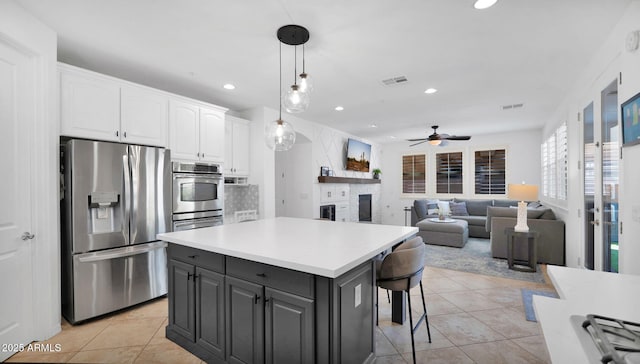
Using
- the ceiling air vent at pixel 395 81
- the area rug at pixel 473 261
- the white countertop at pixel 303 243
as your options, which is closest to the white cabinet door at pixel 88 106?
the white countertop at pixel 303 243

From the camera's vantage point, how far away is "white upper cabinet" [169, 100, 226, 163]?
3.49 m

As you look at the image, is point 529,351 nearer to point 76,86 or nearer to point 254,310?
point 254,310

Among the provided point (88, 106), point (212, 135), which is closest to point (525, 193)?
point (212, 135)

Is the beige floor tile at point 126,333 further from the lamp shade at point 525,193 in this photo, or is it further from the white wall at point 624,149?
the lamp shade at point 525,193

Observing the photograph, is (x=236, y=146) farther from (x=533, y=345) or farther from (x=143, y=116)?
(x=533, y=345)

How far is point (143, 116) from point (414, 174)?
7399 millimetres

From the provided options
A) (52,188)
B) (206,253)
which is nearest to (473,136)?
(206,253)

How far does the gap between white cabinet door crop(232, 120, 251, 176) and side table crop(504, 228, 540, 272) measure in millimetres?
4194

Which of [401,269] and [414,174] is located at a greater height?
[414,174]

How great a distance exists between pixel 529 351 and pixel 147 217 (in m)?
3.68

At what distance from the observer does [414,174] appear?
28.7 ft

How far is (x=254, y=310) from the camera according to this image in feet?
5.74

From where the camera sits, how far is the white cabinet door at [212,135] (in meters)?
3.83

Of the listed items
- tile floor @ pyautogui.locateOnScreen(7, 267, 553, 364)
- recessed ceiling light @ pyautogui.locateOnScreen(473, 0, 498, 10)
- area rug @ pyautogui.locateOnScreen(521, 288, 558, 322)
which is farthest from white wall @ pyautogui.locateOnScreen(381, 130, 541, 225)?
recessed ceiling light @ pyautogui.locateOnScreen(473, 0, 498, 10)
